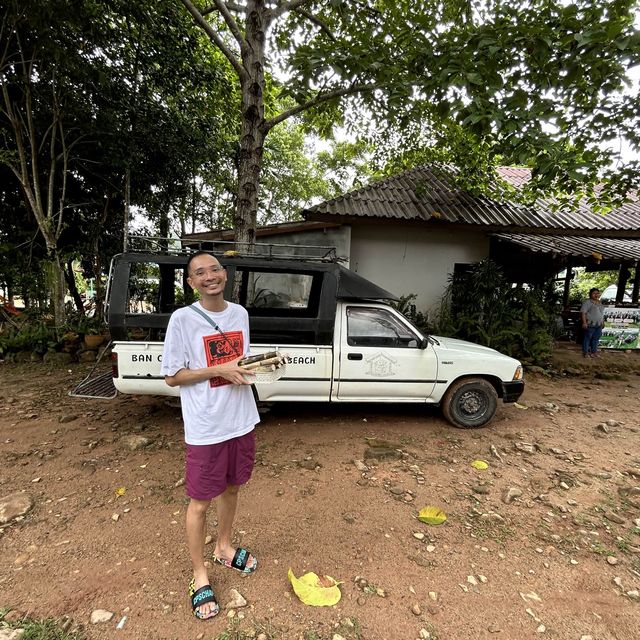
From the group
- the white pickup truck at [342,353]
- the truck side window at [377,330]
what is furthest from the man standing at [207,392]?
the truck side window at [377,330]

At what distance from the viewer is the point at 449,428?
4160 mm

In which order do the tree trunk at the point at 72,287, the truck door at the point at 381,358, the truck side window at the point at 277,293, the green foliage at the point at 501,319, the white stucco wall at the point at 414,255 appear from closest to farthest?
1. the truck door at the point at 381,358
2. the truck side window at the point at 277,293
3. the green foliage at the point at 501,319
4. the white stucco wall at the point at 414,255
5. the tree trunk at the point at 72,287

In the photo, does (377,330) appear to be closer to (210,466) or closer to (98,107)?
(210,466)

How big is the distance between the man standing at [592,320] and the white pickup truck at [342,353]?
199 inches

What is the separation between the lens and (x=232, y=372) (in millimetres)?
1664

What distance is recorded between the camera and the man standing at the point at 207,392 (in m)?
1.71

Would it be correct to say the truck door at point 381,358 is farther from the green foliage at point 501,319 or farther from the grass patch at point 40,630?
the green foliage at point 501,319

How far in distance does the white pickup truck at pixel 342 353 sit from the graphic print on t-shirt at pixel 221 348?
1.64m

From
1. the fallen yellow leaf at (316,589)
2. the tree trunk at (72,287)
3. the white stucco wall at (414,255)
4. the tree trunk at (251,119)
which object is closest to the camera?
the fallen yellow leaf at (316,589)

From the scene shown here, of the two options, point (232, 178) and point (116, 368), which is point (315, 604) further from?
point (232, 178)

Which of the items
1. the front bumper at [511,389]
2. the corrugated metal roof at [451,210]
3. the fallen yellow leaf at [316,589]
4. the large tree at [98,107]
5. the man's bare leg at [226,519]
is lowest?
the fallen yellow leaf at [316,589]

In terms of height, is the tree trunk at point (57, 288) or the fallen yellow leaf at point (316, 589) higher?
the tree trunk at point (57, 288)

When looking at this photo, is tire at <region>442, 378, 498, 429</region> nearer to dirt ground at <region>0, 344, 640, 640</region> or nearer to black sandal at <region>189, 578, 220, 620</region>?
dirt ground at <region>0, 344, 640, 640</region>

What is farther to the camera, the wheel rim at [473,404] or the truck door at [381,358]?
the wheel rim at [473,404]
